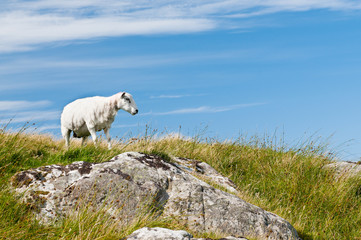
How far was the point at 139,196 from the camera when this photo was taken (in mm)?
6117

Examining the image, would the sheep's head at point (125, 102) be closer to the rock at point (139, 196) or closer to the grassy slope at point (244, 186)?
the grassy slope at point (244, 186)

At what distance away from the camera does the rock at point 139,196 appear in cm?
600

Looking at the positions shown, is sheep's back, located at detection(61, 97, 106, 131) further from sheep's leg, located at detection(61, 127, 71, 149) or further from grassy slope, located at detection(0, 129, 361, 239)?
grassy slope, located at detection(0, 129, 361, 239)

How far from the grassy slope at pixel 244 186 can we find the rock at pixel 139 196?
27 centimetres

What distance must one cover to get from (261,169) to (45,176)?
6485mm

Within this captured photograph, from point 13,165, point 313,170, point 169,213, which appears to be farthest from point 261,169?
point 13,165

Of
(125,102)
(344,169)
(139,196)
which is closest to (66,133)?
(125,102)

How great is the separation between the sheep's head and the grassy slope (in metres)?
1.20

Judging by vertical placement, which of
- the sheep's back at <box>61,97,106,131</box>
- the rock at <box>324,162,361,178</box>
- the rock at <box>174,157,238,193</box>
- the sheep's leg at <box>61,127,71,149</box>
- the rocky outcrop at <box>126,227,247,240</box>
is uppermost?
the rocky outcrop at <box>126,227,247,240</box>

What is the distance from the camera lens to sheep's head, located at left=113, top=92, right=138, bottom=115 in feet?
40.0

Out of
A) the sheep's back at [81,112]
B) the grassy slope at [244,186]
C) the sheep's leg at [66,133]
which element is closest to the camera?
the grassy slope at [244,186]

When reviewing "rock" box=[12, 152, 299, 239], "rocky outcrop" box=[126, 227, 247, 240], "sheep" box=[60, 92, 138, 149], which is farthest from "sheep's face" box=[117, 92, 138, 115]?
"rocky outcrop" box=[126, 227, 247, 240]

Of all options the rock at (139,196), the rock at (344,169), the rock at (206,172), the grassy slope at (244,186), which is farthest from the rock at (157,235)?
the rock at (344,169)

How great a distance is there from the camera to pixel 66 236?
16.7ft
